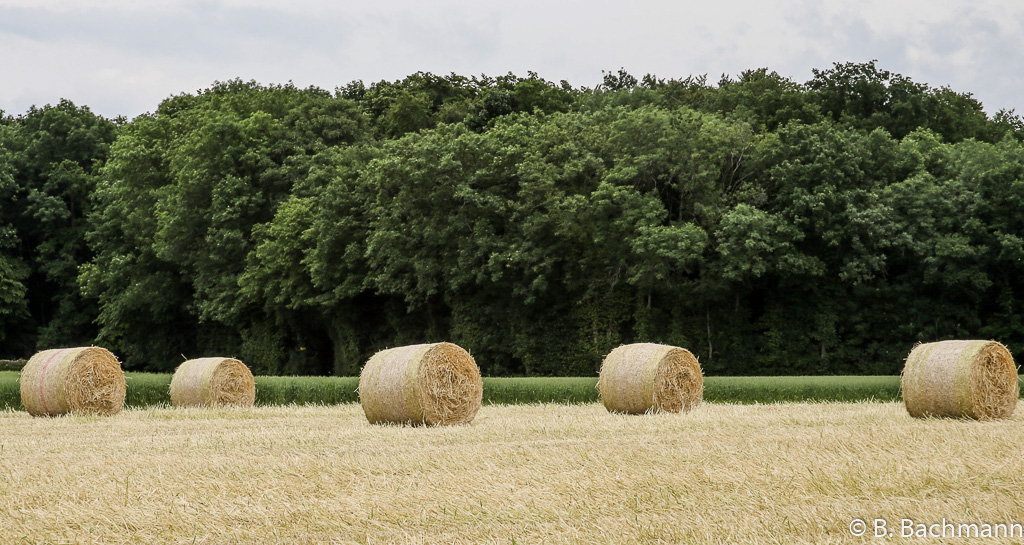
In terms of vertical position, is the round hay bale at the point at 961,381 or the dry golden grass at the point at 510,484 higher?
the round hay bale at the point at 961,381

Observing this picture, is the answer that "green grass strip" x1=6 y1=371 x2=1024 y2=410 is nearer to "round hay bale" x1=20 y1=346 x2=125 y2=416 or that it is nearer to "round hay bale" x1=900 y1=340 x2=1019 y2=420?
"round hay bale" x1=20 y1=346 x2=125 y2=416

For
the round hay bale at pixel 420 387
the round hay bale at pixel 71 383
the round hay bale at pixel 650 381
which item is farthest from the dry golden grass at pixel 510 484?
the round hay bale at pixel 71 383

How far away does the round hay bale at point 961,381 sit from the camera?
16453 mm

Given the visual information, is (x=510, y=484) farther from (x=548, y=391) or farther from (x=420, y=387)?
(x=548, y=391)

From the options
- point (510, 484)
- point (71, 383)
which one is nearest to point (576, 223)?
point (71, 383)

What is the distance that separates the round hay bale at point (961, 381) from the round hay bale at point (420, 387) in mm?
7146

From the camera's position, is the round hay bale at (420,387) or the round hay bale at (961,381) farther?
the round hay bale at (961,381)

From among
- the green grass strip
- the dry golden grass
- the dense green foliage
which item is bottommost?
the dry golden grass

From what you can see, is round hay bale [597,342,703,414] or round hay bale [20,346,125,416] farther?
round hay bale [20,346,125,416]

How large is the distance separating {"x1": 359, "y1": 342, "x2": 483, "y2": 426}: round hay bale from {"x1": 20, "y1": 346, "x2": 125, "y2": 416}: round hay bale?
22.1ft

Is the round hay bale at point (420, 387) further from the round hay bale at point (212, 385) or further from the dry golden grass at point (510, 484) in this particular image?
the round hay bale at point (212, 385)

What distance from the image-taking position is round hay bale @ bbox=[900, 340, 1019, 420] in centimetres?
1645

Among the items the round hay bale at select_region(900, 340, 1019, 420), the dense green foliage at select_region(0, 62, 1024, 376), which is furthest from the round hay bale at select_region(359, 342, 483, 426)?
the dense green foliage at select_region(0, 62, 1024, 376)

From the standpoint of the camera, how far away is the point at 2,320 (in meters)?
53.9
